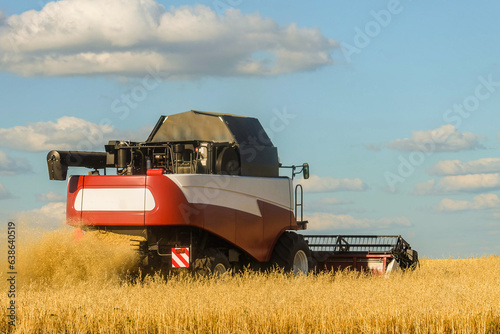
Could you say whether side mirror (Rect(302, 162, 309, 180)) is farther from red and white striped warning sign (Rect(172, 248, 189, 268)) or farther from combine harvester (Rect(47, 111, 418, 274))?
red and white striped warning sign (Rect(172, 248, 189, 268))

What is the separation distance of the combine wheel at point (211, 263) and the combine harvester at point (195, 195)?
0.02 meters

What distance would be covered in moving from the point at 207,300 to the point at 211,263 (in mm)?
2749

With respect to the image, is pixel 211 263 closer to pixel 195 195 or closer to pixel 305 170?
pixel 195 195

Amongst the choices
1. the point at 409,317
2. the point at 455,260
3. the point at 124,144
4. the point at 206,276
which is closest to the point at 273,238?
the point at 206,276

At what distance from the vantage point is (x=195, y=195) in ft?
44.2

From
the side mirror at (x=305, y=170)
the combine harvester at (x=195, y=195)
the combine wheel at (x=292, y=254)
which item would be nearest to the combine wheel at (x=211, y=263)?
the combine harvester at (x=195, y=195)

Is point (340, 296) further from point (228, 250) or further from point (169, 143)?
point (169, 143)

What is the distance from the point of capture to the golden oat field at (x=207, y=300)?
925cm

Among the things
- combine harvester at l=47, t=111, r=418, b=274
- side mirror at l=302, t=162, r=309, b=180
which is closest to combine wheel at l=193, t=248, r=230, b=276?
combine harvester at l=47, t=111, r=418, b=274

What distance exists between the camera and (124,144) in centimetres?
1448

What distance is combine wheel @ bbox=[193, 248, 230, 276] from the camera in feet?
44.5

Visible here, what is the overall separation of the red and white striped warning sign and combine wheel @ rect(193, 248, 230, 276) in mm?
213

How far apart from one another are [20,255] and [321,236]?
8046 mm

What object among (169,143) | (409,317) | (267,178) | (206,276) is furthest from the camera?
(267,178)
